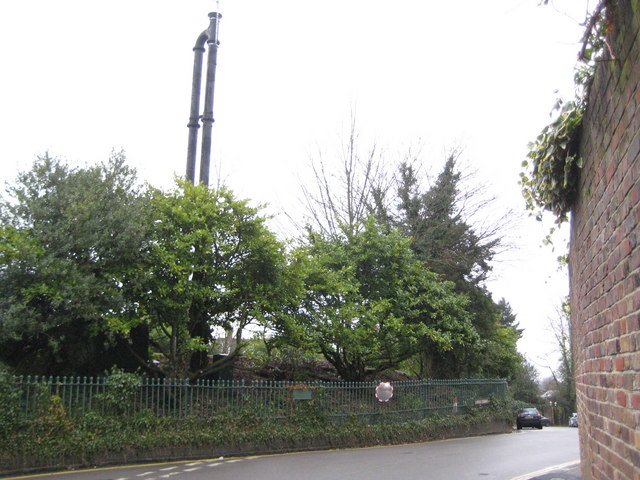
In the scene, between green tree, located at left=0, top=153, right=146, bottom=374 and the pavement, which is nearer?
the pavement

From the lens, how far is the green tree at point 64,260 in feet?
39.0

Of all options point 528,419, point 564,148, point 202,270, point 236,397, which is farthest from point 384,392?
point 528,419

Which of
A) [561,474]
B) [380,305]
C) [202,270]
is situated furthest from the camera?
[380,305]

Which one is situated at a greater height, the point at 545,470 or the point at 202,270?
the point at 202,270

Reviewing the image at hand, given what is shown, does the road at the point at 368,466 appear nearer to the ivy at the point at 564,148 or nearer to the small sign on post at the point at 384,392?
the small sign on post at the point at 384,392

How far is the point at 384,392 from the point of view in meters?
18.7

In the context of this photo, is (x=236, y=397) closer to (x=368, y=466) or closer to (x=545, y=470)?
(x=368, y=466)

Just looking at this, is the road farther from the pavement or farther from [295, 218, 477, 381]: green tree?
[295, 218, 477, 381]: green tree

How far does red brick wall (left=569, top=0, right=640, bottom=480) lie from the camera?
2.74 metres

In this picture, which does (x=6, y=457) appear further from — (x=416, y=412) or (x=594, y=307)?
(x=416, y=412)

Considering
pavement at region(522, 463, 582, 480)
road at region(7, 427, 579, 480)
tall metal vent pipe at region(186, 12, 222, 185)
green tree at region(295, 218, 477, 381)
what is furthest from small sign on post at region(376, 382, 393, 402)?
tall metal vent pipe at region(186, 12, 222, 185)

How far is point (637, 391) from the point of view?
108 inches

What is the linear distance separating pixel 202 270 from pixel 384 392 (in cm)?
748

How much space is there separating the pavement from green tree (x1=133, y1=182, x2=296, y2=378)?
7.56 meters
